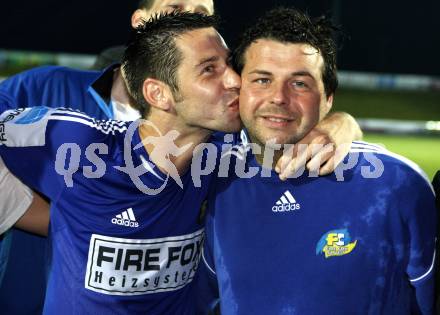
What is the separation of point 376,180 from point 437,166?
6031 mm

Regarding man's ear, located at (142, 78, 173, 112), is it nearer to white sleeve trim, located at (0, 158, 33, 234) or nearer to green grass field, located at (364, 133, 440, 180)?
white sleeve trim, located at (0, 158, 33, 234)

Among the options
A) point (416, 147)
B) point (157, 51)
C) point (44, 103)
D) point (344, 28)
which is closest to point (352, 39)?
point (344, 28)

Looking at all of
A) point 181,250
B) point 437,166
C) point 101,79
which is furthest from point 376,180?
point 437,166

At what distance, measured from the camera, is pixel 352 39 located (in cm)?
1119

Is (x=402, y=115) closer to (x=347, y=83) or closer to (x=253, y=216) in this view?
(x=347, y=83)

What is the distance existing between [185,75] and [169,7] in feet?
2.91

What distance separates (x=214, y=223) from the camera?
2322mm

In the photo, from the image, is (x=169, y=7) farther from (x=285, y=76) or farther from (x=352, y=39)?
(x=352, y=39)

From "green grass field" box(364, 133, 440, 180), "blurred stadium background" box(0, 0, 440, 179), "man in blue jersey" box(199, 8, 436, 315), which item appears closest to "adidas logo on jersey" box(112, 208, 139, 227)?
"man in blue jersey" box(199, 8, 436, 315)

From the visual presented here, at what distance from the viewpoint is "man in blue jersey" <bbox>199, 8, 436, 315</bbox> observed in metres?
2.13

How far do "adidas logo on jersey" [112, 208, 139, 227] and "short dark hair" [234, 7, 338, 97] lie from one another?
2.10 feet

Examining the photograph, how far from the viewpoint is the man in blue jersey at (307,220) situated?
2135mm

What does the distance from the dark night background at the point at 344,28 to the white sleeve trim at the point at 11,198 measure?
8.52 metres

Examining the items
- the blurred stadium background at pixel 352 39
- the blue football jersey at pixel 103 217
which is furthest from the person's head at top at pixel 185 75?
the blurred stadium background at pixel 352 39
